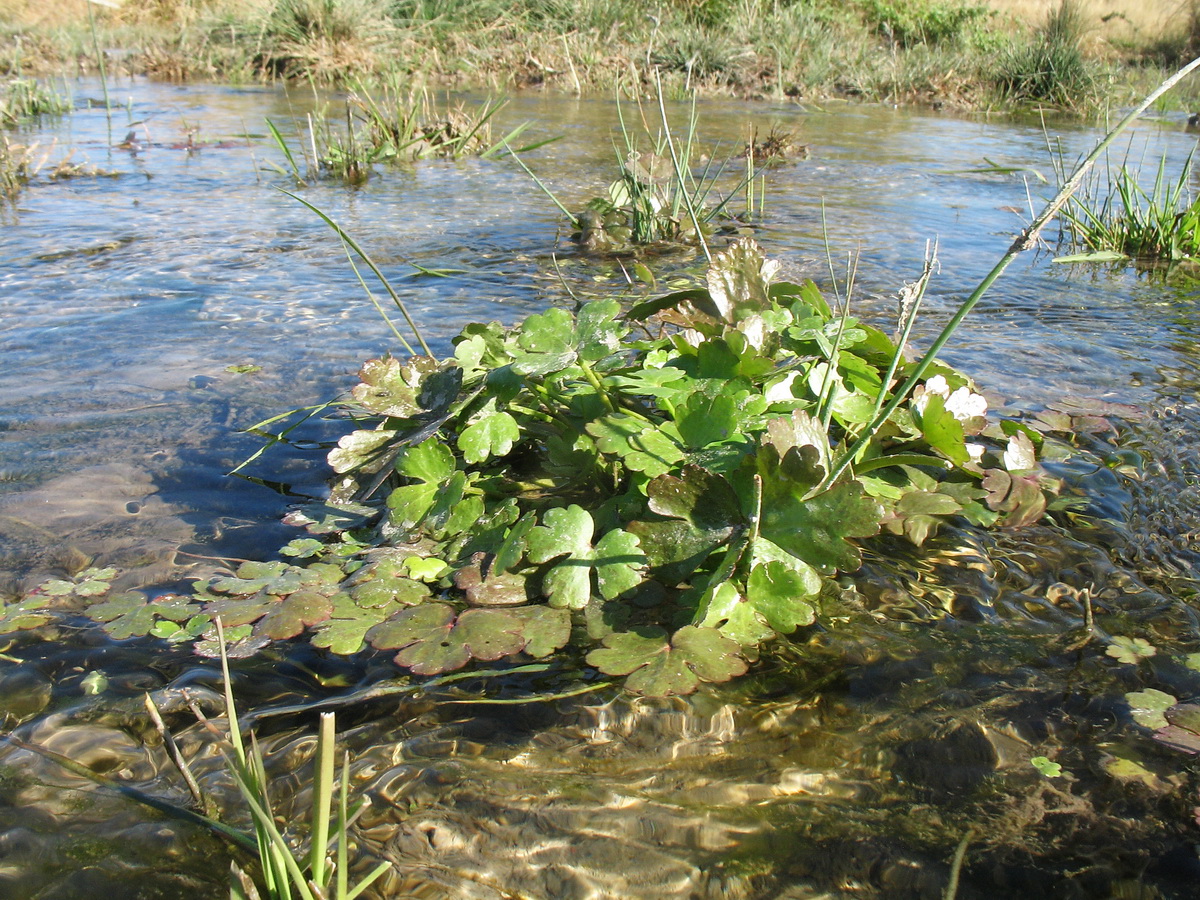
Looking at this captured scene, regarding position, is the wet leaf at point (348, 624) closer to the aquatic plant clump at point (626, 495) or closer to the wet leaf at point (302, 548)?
the aquatic plant clump at point (626, 495)

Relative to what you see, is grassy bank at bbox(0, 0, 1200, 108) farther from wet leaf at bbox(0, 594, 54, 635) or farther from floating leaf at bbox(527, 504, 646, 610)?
floating leaf at bbox(527, 504, 646, 610)

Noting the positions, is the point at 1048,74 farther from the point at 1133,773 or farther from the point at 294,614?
the point at 294,614

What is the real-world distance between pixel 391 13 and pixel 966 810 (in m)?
17.6

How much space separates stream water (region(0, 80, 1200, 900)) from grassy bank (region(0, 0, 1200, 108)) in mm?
10327

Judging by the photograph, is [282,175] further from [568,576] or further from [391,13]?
[391,13]

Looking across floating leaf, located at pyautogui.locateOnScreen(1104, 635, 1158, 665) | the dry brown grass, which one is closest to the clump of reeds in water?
floating leaf, located at pyautogui.locateOnScreen(1104, 635, 1158, 665)

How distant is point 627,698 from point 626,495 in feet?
1.44

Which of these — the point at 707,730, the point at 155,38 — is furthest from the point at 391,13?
the point at 707,730

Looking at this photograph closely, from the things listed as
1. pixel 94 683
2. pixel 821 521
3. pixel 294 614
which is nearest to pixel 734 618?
pixel 821 521

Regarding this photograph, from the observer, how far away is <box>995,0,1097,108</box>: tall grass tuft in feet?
42.0

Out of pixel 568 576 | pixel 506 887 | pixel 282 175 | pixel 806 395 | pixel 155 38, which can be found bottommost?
pixel 506 887

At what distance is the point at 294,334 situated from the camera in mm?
3355

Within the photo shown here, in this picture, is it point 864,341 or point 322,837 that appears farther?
point 864,341

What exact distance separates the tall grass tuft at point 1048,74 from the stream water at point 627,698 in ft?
35.5
